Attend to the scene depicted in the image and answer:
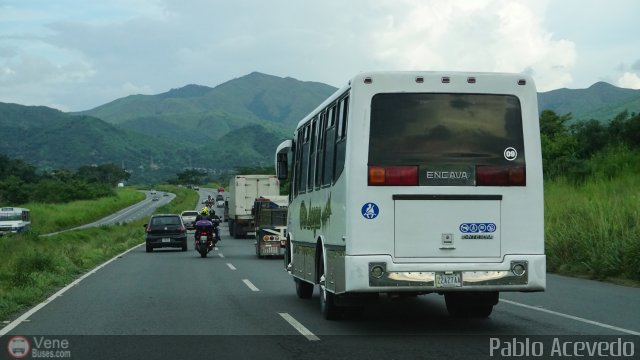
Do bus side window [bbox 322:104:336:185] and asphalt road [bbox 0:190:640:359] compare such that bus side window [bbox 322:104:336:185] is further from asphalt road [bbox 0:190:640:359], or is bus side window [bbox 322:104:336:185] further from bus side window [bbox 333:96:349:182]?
asphalt road [bbox 0:190:640:359]

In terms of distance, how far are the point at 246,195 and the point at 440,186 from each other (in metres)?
40.9

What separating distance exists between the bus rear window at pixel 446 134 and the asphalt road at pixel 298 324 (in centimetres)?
204

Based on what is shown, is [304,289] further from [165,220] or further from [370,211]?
[165,220]

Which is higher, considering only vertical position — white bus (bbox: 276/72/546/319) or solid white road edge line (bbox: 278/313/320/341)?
white bus (bbox: 276/72/546/319)

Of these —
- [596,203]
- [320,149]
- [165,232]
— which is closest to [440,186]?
[320,149]

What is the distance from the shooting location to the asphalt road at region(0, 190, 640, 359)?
9.33 m

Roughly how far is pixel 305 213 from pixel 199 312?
2316 mm

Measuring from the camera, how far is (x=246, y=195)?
50.8 meters

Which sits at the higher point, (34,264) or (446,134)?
(446,134)

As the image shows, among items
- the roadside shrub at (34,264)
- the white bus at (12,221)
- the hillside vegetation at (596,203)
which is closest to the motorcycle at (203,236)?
the roadside shrub at (34,264)

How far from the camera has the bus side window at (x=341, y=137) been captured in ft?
35.4

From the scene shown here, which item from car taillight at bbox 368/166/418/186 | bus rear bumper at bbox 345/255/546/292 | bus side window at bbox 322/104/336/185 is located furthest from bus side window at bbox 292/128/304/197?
bus rear bumper at bbox 345/255/546/292

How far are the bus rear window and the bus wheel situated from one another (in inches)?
210

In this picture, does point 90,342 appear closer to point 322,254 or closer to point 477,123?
point 322,254
